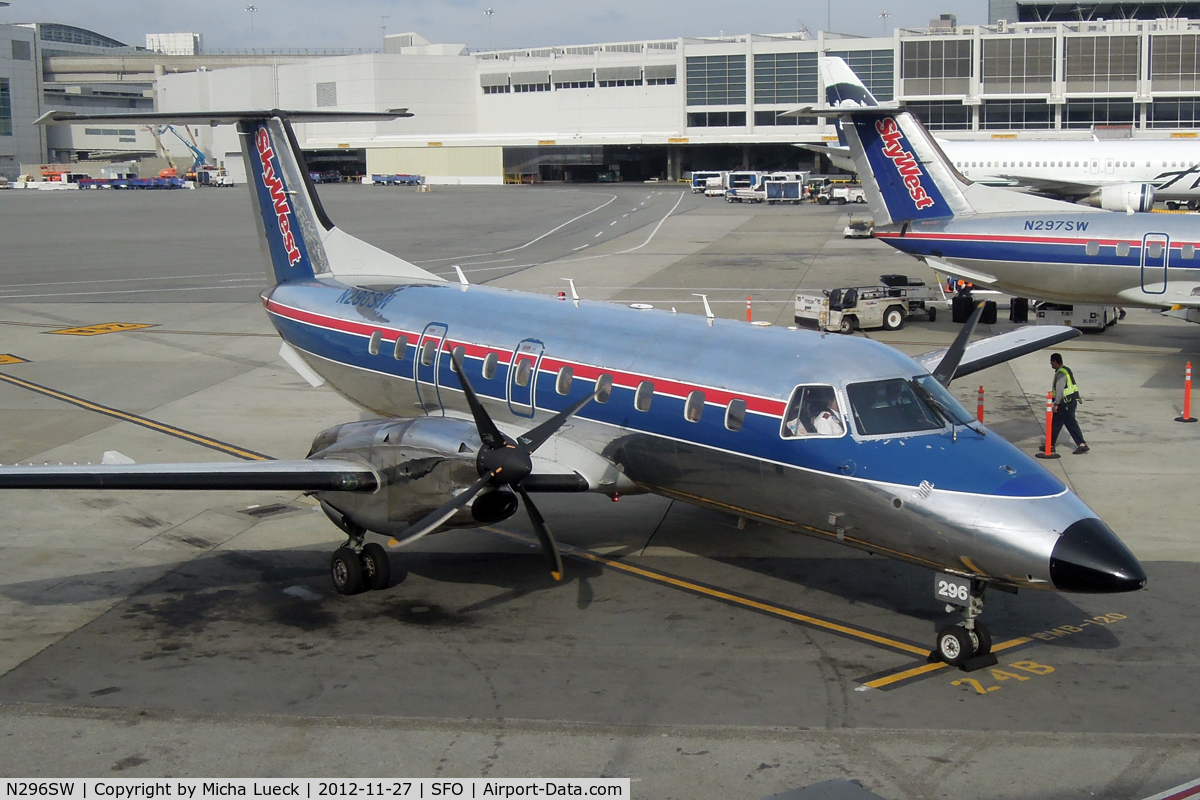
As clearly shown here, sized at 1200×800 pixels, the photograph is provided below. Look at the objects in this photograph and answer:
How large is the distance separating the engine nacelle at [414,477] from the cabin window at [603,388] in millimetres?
1817

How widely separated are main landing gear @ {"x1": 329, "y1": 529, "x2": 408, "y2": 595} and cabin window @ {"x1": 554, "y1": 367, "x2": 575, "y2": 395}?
3.16 meters

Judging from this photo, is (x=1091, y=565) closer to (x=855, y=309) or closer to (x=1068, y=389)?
(x=1068, y=389)

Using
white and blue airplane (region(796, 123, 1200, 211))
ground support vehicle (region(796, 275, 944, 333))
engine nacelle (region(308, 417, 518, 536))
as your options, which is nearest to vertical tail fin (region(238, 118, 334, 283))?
engine nacelle (region(308, 417, 518, 536))

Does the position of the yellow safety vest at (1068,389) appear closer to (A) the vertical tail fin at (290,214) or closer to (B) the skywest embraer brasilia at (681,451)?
(B) the skywest embraer brasilia at (681,451)

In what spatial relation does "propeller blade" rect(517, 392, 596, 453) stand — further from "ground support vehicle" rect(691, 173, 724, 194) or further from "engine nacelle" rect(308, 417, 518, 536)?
"ground support vehicle" rect(691, 173, 724, 194)

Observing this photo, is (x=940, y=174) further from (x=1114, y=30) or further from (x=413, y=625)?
(x=1114, y=30)

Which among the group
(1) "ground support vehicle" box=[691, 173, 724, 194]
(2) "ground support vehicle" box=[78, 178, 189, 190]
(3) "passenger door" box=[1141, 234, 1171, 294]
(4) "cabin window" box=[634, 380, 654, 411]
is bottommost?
(4) "cabin window" box=[634, 380, 654, 411]

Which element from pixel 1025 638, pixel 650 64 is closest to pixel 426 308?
pixel 1025 638

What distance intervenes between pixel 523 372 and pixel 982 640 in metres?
7.00

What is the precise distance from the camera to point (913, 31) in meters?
114

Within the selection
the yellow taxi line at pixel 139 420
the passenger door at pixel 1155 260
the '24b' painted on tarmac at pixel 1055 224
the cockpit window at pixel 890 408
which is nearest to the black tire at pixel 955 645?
the cockpit window at pixel 890 408

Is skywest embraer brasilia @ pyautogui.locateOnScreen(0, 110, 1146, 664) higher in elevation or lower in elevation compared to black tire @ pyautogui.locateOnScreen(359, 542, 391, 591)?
higher

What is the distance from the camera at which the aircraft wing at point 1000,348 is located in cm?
1795

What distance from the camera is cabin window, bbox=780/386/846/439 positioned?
40.5 feet
